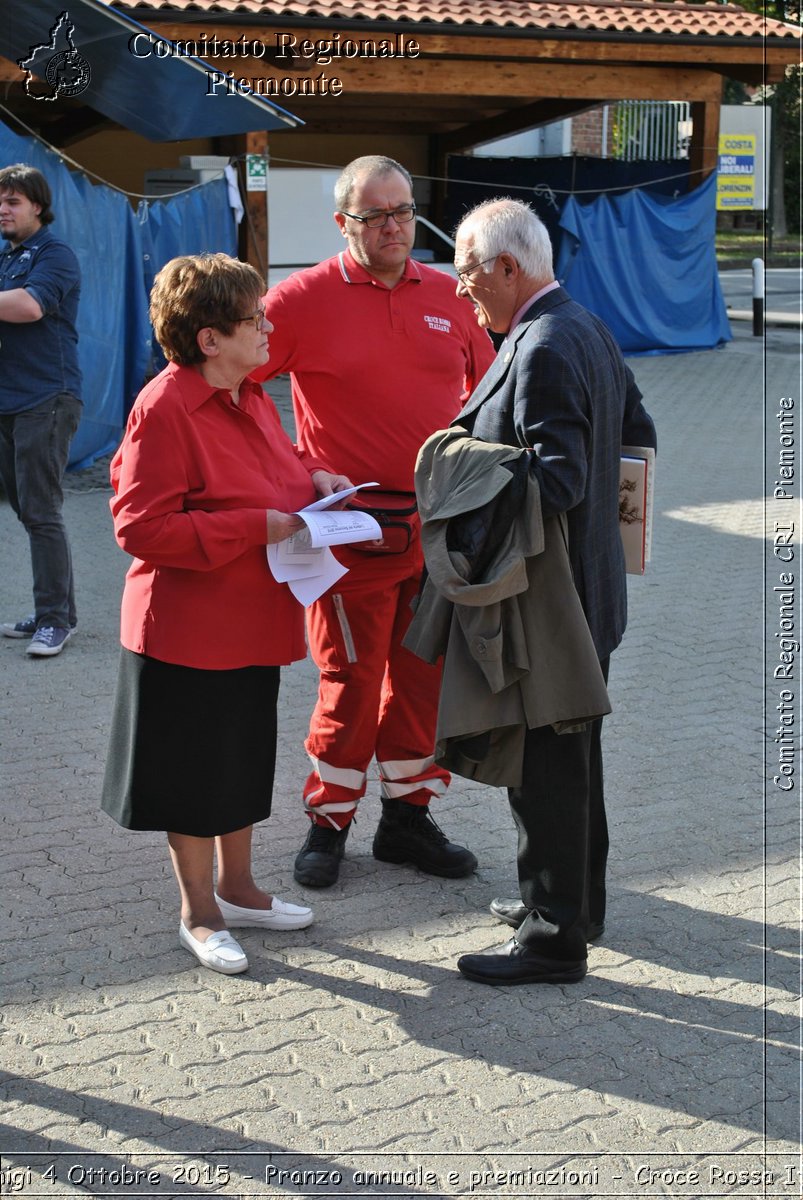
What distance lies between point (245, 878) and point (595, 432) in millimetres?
1573

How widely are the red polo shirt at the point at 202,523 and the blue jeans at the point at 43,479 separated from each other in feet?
8.63

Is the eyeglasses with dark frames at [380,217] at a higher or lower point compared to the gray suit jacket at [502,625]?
higher

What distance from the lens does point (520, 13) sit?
545 inches

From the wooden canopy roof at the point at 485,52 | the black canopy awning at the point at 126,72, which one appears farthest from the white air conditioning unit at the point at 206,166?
the black canopy awning at the point at 126,72

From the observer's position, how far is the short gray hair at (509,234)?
310 cm

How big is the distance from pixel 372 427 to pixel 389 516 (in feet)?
0.86

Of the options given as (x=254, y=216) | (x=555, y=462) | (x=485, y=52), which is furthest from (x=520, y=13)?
(x=555, y=462)

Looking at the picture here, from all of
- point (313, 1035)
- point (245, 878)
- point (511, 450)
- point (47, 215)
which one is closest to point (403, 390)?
point (511, 450)

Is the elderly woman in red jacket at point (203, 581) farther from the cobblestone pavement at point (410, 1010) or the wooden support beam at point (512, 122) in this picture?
the wooden support beam at point (512, 122)

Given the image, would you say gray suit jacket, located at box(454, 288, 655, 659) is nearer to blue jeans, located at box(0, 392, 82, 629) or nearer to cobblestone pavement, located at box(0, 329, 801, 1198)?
cobblestone pavement, located at box(0, 329, 801, 1198)

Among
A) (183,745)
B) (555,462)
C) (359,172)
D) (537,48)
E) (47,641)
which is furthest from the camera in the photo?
(537,48)

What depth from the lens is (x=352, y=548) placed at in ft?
12.2

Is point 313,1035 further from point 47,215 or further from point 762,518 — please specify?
point 762,518

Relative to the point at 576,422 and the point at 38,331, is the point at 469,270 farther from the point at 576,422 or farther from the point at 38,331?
the point at 38,331
